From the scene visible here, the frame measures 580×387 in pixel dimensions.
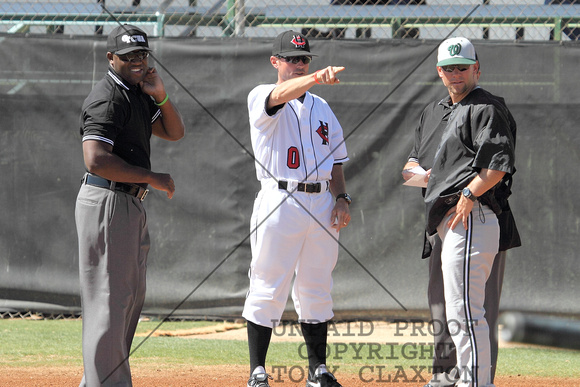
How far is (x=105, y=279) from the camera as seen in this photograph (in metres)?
3.25

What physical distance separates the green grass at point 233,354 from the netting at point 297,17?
9.44 feet

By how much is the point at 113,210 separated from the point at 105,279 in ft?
1.05

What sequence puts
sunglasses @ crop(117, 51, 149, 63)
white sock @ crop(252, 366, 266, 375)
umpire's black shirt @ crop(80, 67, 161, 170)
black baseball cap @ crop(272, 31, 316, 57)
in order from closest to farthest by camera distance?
1. umpire's black shirt @ crop(80, 67, 161, 170)
2. sunglasses @ crop(117, 51, 149, 63)
3. white sock @ crop(252, 366, 266, 375)
4. black baseball cap @ crop(272, 31, 316, 57)

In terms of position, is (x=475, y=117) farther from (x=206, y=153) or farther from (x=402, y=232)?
(x=206, y=153)

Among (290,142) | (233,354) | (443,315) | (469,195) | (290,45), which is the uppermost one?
(290,45)

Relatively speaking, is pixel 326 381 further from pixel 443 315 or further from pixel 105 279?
pixel 105 279

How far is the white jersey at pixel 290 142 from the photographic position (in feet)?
13.0

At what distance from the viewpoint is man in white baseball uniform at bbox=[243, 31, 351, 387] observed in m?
3.94

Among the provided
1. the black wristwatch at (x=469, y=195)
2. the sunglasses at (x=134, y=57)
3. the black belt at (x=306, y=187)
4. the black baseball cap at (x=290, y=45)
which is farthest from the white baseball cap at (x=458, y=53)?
the sunglasses at (x=134, y=57)

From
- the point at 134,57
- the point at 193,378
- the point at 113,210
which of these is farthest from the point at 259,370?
the point at 134,57

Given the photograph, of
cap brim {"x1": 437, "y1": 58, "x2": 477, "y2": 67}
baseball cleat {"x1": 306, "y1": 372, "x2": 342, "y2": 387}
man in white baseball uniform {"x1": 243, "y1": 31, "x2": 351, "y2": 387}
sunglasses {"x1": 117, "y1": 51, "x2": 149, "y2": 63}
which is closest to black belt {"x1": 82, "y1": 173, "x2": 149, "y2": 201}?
sunglasses {"x1": 117, "y1": 51, "x2": 149, "y2": 63}

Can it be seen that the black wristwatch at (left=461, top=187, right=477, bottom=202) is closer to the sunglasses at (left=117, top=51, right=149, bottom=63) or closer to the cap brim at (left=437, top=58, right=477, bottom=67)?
the cap brim at (left=437, top=58, right=477, bottom=67)

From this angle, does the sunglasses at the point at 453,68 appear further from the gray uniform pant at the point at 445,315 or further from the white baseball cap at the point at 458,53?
the gray uniform pant at the point at 445,315

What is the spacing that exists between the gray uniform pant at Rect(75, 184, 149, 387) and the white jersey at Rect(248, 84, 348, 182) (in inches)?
38.2
